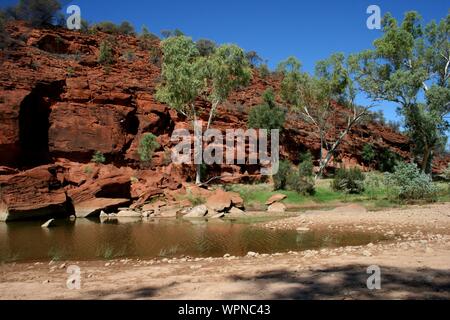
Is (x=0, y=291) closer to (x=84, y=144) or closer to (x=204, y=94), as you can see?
(x=84, y=144)

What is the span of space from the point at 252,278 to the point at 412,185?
21.2 m

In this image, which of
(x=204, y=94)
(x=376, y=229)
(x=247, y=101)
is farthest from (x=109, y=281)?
(x=247, y=101)

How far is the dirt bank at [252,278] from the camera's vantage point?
548 centimetres

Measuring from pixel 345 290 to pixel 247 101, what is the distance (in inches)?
1775

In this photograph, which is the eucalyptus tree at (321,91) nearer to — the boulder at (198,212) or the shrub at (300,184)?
the shrub at (300,184)

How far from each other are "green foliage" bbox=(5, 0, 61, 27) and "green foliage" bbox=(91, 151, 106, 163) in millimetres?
24598

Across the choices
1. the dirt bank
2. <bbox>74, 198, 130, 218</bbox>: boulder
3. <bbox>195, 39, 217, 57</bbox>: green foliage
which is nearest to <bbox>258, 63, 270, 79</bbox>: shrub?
<bbox>195, 39, 217, 57</bbox>: green foliage

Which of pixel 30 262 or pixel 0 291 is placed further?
pixel 30 262

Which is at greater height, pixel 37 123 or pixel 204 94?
pixel 204 94

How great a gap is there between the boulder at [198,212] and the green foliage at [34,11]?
38.8 m

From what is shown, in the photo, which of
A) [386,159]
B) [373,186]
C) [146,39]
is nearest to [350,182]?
[373,186]

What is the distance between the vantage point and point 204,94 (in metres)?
42.8

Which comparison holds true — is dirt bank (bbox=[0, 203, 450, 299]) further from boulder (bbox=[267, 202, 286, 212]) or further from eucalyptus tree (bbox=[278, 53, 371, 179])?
eucalyptus tree (bbox=[278, 53, 371, 179])
